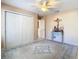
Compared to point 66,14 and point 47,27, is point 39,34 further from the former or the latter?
point 66,14

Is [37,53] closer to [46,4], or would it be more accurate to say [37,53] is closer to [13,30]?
[13,30]

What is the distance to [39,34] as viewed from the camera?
1.71m

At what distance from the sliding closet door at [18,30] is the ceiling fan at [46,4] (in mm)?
348

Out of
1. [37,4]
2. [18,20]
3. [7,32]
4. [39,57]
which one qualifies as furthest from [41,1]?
[39,57]

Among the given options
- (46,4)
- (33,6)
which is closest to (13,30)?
(33,6)

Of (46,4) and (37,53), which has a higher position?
(46,4)

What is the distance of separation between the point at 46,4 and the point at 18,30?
876mm

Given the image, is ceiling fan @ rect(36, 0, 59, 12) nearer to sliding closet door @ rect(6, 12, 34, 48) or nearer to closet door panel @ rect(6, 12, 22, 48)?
sliding closet door @ rect(6, 12, 34, 48)

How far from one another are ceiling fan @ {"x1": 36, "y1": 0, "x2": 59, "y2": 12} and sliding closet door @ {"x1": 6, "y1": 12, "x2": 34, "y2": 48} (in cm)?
35

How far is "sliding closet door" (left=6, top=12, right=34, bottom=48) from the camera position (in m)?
1.73

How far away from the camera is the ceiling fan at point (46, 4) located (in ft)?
5.43

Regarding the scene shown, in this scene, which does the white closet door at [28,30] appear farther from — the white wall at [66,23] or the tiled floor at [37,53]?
the white wall at [66,23]

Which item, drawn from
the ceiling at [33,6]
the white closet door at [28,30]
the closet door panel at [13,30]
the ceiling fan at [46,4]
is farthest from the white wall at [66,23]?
the closet door panel at [13,30]

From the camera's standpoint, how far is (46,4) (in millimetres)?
1744
